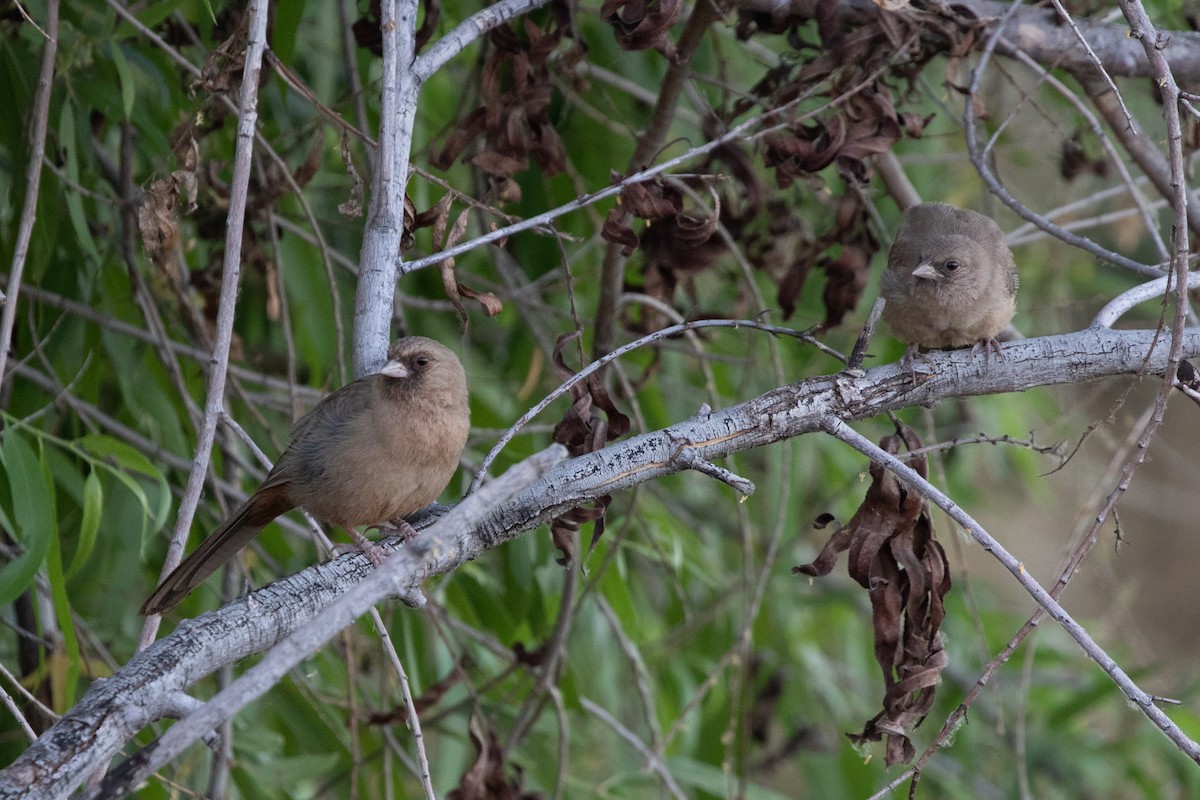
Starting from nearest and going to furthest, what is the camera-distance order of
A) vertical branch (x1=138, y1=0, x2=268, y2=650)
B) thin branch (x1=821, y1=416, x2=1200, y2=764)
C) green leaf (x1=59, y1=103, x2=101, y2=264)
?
thin branch (x1=821, y1=416, x2=1200, y2=764) < vertical branch (x1=138, y1=0, x2=268, y2=650) < green leaf (x1=59, y1=103, x2=101, y2=264)

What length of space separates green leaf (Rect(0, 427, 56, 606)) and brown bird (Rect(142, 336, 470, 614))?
1.16 feet

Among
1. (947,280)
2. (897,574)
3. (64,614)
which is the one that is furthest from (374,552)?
(947,280)

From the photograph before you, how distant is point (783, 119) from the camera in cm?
347

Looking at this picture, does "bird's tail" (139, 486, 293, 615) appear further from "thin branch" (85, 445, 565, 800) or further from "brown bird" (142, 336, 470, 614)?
"thin branch" (85, 445, 565, 800)

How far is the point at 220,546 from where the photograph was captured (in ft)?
10.1

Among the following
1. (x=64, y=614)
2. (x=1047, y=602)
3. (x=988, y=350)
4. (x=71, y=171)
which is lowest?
(x=1047, y=602)

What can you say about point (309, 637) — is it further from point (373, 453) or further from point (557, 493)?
point (373, 453)

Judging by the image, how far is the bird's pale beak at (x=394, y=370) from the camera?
9.11 feet

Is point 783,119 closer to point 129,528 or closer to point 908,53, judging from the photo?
point 908,53

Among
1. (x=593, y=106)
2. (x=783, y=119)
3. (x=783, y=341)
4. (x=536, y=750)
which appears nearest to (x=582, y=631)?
(x=536, y=750)

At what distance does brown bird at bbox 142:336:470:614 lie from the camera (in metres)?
3.00

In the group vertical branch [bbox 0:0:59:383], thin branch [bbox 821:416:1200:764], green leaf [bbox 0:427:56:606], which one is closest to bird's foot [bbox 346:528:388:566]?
green leaf [bbox 0:427:56:606]

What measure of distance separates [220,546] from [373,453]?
0.45 metres

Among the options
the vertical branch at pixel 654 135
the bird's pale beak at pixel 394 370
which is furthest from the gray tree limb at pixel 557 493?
the vertical branch at pixel 654 135
